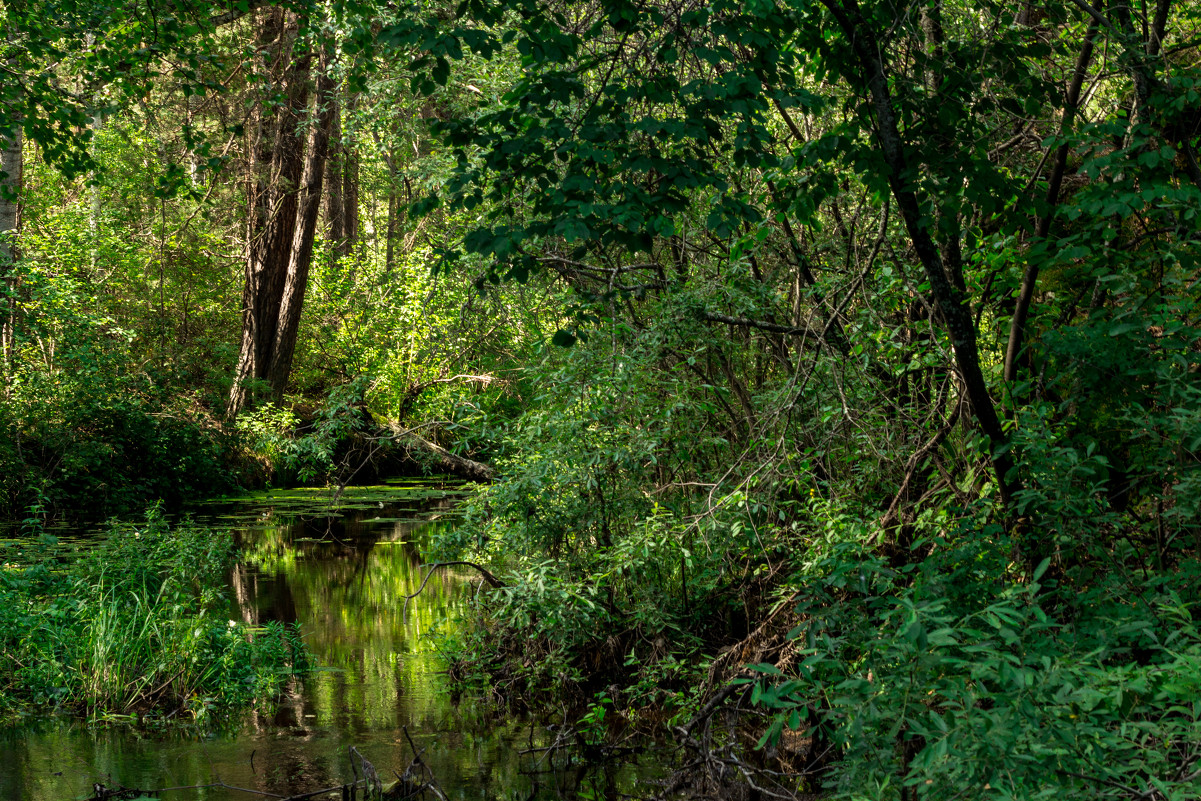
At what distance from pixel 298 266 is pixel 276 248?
54cm

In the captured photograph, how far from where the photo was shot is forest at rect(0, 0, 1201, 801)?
3641mm

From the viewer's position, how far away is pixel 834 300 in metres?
6.51

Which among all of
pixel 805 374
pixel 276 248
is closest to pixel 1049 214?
pixel 805 374

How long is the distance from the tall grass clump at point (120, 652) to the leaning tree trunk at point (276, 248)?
10705 millimetres

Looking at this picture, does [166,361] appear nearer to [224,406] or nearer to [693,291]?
[224,406]

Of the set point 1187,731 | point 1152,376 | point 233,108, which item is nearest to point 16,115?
point 1152,376

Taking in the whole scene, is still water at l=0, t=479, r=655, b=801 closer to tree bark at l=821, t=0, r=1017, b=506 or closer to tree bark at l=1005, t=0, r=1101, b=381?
tree bark at l=821, t=0, r=1017, b=506

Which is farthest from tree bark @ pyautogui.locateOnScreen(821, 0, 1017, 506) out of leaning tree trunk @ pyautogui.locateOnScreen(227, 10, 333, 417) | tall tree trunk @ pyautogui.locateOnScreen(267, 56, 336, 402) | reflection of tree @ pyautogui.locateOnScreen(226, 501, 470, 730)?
tall tree trunk @ pyautogui.locateOnScreen(267, 56, 336, 402)

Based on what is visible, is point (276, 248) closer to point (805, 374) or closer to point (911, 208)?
point (805, 374)

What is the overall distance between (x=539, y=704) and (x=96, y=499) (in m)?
9.81

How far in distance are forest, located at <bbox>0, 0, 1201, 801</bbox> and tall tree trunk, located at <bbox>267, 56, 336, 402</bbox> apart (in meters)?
6.66

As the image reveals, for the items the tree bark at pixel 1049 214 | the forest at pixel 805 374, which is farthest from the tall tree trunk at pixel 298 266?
the tree bark at pixel 1049 214

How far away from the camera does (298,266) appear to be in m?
18.6

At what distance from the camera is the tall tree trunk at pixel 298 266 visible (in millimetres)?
18000
